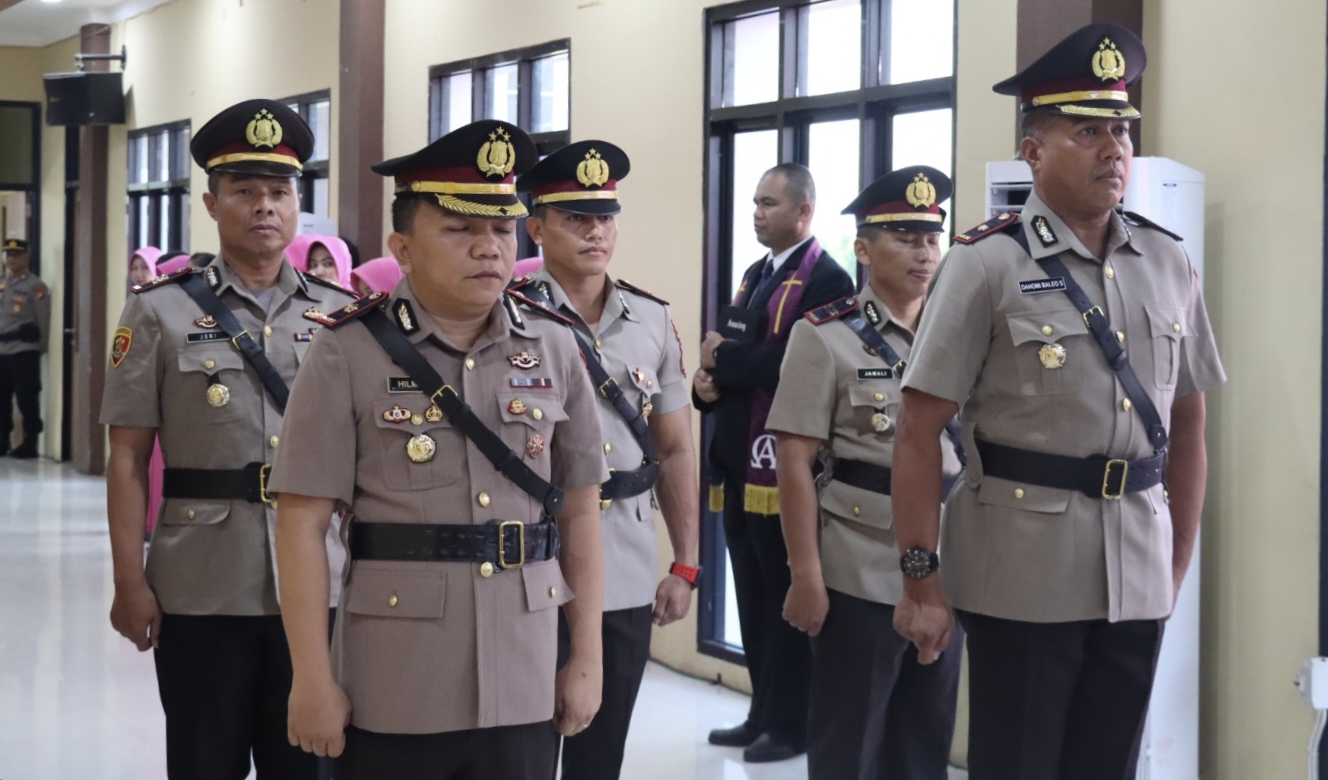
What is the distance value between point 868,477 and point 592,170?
2.91 ft

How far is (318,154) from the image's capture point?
8.86m

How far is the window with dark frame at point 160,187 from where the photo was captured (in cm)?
1122

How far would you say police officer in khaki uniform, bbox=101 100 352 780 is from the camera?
2.93 metres

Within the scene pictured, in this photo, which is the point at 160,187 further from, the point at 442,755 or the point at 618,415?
the point at 442,755

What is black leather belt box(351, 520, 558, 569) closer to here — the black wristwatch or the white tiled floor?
the black wristwatch

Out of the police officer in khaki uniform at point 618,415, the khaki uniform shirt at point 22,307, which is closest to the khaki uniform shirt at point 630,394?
the police officer in khaki uniform at point 618,415

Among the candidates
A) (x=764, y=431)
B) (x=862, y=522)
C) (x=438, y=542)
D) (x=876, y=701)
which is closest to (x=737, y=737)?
(x=764, y=431)

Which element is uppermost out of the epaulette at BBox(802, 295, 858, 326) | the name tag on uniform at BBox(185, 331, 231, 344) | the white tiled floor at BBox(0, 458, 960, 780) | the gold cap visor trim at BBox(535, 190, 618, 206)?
the gold cap visor trim at BBox(535, 190, 618, 206)

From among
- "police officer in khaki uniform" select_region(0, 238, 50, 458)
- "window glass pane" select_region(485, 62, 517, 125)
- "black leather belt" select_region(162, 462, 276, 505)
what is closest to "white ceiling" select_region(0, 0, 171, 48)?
"police officer in khaki uniform" select_region(0, 238, 50, 458)

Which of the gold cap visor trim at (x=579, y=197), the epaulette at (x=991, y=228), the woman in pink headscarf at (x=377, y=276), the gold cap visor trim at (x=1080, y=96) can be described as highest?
the gold cap visor trim at (x=1080, y=96)

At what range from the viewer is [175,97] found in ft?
36.7

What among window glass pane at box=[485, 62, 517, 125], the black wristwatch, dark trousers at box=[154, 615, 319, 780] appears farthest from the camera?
window glass pane at box=[485, 62, 517, 125]

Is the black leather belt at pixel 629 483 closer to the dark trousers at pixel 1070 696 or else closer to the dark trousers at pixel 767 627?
the dark trousers at pixel 1070 696

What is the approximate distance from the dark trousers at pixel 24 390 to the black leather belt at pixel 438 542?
40.9ft
